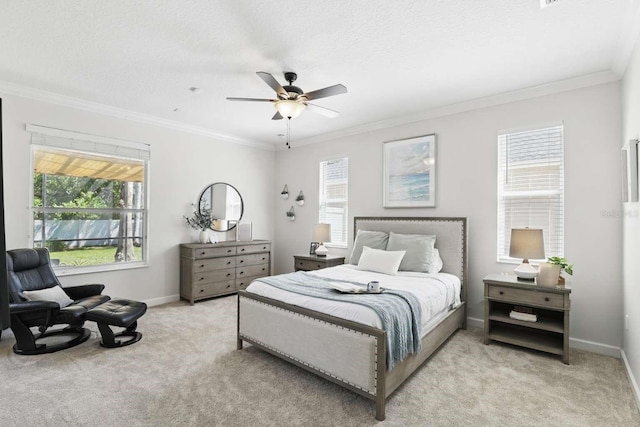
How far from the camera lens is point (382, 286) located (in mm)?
3291

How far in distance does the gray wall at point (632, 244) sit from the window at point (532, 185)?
0.57 m

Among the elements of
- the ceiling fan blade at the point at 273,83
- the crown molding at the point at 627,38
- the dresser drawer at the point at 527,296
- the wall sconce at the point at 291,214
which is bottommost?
the dresser drawer at the point at 527,296

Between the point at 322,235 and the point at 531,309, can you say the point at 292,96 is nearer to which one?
the point at 322,235

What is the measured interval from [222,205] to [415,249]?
3.35m

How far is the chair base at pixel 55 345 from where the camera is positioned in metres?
3.21

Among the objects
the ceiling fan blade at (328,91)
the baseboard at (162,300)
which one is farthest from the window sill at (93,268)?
the ceiling fan blade at (328,91)

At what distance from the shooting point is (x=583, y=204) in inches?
137

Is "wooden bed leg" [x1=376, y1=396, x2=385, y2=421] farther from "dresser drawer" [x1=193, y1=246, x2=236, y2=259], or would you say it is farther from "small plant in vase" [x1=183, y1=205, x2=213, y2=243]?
"small plant in vase" [x1=183, y1=205, x2=213, y2=243]

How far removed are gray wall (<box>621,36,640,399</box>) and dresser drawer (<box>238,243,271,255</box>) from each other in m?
4.77

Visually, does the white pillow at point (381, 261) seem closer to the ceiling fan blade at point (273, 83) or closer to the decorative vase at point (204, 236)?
the ceiling fan blade at point (273, 83)

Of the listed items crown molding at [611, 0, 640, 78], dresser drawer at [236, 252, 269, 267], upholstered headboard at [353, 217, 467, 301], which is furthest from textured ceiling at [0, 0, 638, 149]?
dresser drawer at [236, 252, 269, 267]

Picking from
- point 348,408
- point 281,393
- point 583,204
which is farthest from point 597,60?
point 281,393

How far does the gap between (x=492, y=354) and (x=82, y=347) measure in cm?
407

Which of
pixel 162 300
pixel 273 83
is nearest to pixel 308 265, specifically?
pixel 162 300
